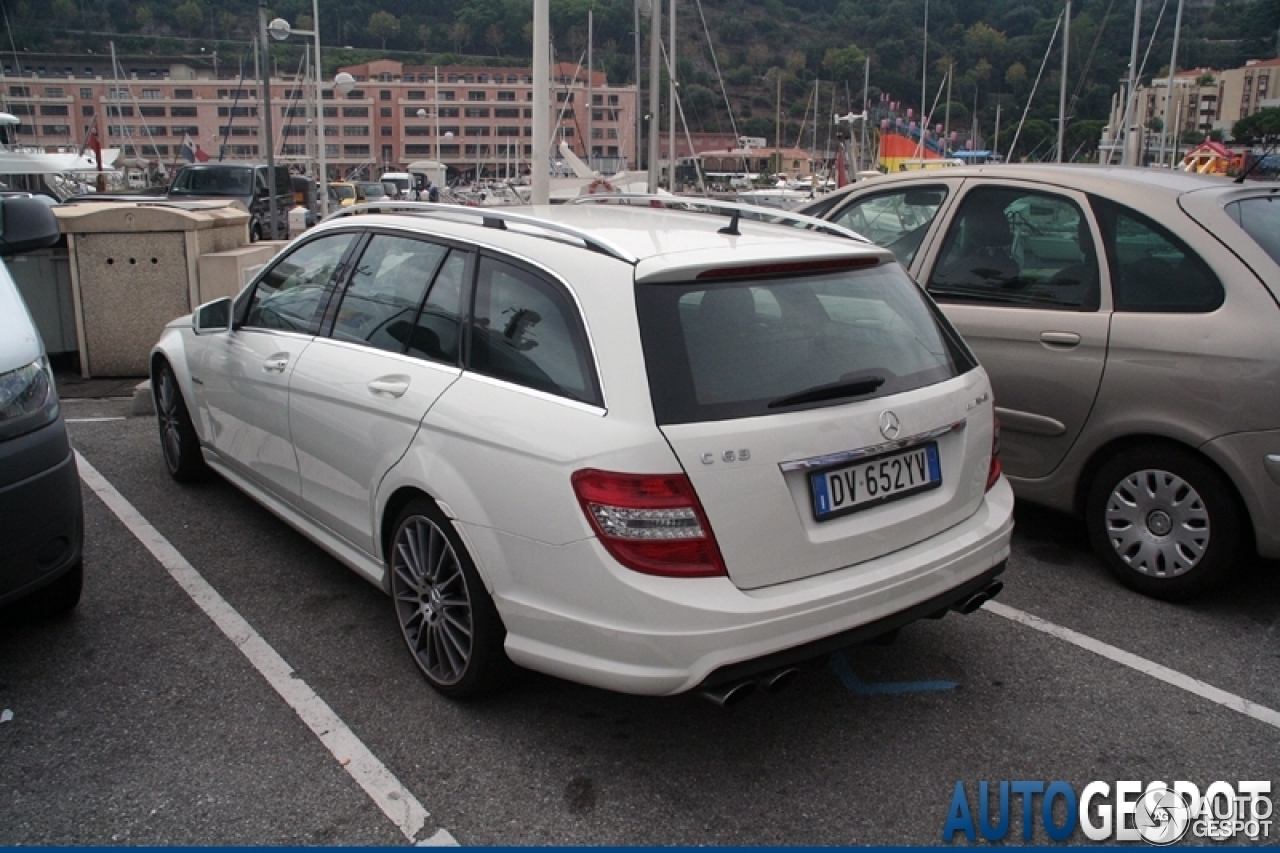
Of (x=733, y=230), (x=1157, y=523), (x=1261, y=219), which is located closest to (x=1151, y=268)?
(x=1261, y=219)

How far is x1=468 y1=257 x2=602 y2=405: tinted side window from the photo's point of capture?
3.24 metres

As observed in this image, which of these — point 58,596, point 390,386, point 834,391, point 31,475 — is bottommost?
point 58,596

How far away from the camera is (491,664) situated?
3461 mm

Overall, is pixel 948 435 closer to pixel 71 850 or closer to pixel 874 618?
pixel 874 618

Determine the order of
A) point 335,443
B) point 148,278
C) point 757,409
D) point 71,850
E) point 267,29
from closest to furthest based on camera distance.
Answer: point 71,850 < point 757,409 < point 335,443 < point 148,278 < point 267,29

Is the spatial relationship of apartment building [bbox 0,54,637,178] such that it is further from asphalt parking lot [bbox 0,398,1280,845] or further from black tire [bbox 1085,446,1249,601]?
asphalt parking lot [bbox 0,398,1280,845]

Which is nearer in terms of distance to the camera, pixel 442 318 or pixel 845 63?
pixel 442 318

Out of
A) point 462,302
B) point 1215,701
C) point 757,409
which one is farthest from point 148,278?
Answer: point 1215,701

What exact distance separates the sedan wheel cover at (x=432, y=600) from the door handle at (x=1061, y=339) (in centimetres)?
293

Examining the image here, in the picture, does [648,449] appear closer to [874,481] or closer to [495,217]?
[874,481]

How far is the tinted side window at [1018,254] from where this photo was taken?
4961 millimetres

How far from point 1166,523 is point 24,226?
5.26 meters

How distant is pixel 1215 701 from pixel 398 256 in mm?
3351

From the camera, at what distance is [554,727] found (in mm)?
3529
